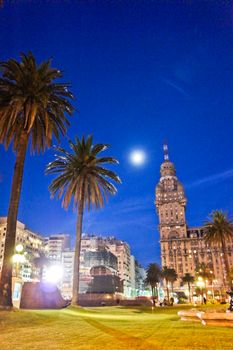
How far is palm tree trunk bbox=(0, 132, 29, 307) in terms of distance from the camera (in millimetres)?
18855

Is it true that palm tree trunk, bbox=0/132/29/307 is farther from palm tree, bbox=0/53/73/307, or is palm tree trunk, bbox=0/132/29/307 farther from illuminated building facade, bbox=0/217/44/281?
illuminated building facade, bbox=0/217/44/281

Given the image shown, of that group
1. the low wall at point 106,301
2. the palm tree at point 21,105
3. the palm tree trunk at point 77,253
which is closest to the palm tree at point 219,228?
the low wall at point 106,301

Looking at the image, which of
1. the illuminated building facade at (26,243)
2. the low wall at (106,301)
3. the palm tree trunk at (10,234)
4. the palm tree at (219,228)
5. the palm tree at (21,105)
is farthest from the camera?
the illuminated building facade at (26,243)

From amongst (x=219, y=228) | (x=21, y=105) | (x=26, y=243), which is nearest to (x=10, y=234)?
(x=21, y=105)

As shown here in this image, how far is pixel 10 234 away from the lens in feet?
66.9

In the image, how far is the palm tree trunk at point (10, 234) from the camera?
61.9 ft

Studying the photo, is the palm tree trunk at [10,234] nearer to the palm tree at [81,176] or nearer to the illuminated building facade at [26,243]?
the palm tree at [81,176]

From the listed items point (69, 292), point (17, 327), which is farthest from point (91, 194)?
point (69, 292)

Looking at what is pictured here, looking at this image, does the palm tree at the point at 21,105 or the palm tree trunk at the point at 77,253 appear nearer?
the palm tree at the point at 21,105

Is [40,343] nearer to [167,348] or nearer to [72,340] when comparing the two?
[72,340]

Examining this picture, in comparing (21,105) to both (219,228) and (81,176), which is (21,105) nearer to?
(81,176)

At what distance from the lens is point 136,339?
10828 millimetres

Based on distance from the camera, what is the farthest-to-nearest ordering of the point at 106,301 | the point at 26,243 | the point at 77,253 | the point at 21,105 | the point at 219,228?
the point at 26,243 → the point at 106,301 → the point at 219,228 → the point at 77,253 → the point at 21,105

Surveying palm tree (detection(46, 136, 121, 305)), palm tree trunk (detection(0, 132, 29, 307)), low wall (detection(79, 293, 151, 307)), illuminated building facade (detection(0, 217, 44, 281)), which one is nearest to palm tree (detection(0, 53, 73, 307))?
palm tree trunk (detection(0, 132, 29, 307))
